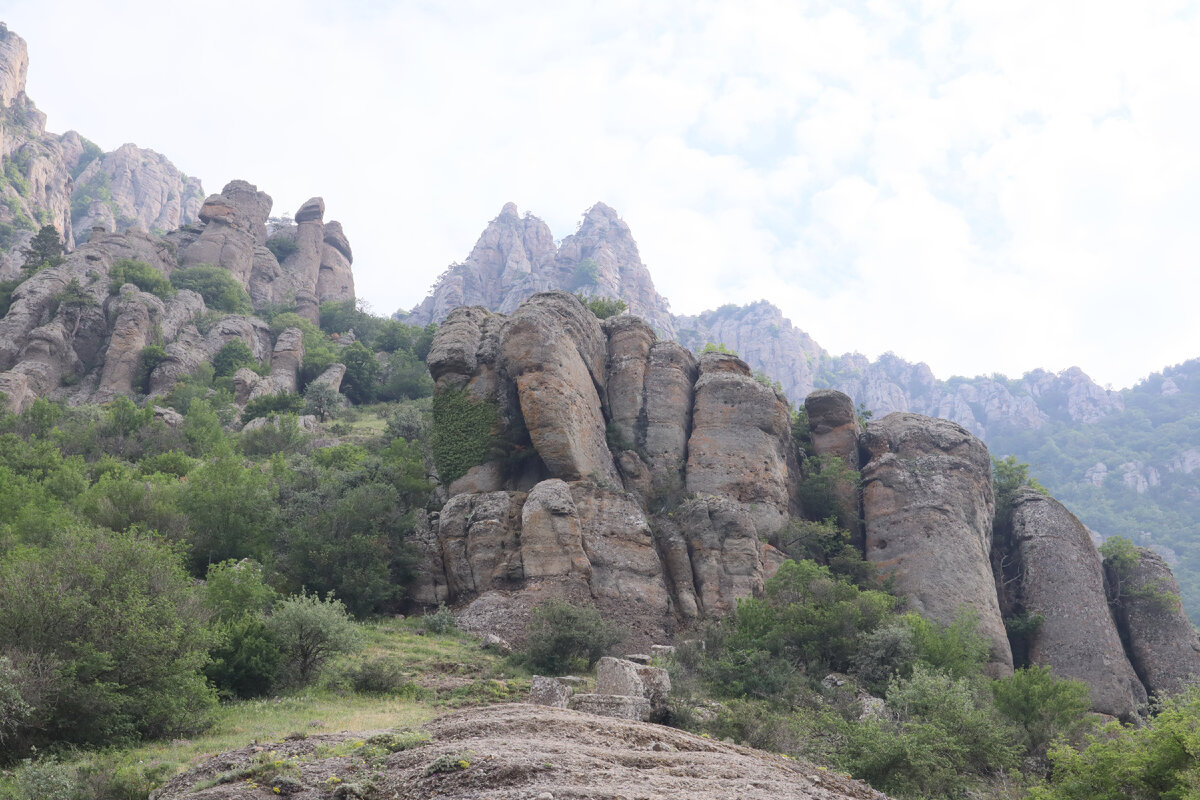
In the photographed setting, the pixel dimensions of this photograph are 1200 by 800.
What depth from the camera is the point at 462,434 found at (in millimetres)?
34469

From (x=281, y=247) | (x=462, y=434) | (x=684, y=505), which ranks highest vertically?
(x=281, y=247)

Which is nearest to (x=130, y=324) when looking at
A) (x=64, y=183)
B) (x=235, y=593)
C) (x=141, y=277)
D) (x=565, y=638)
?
(x=141, y=277)

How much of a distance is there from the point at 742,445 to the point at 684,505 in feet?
17.3

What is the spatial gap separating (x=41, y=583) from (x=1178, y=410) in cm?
17052

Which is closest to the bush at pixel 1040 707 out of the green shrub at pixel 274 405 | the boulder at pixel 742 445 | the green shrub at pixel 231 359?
the boulder at pixel 742 445

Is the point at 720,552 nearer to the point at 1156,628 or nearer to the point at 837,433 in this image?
the point at 837,433

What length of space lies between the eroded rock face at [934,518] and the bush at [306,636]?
951 inches

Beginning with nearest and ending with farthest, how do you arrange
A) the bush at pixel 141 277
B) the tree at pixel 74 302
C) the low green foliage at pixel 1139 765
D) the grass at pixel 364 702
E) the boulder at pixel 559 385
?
the low green foliage at pixel 1139 765
the grass at pixel 364 702
the boulder at pixel 559 385
the tree at pixel 74 302
the bush at pixel 141 277

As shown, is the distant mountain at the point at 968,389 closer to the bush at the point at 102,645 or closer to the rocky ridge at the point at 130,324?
the rocky ridge at the point at 130,324

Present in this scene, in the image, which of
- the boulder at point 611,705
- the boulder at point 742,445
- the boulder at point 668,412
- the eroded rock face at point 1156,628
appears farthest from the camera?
the boulder at point 668,412

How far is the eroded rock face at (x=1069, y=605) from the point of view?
3228cm

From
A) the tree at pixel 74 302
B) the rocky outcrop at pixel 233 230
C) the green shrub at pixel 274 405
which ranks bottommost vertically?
the green shrub at pixel 274 405

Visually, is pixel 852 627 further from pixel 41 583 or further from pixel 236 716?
pixel 41 583

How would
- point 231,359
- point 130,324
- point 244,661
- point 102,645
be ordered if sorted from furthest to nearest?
point 231,359, point 130,324, point 244,661, point 102,645
